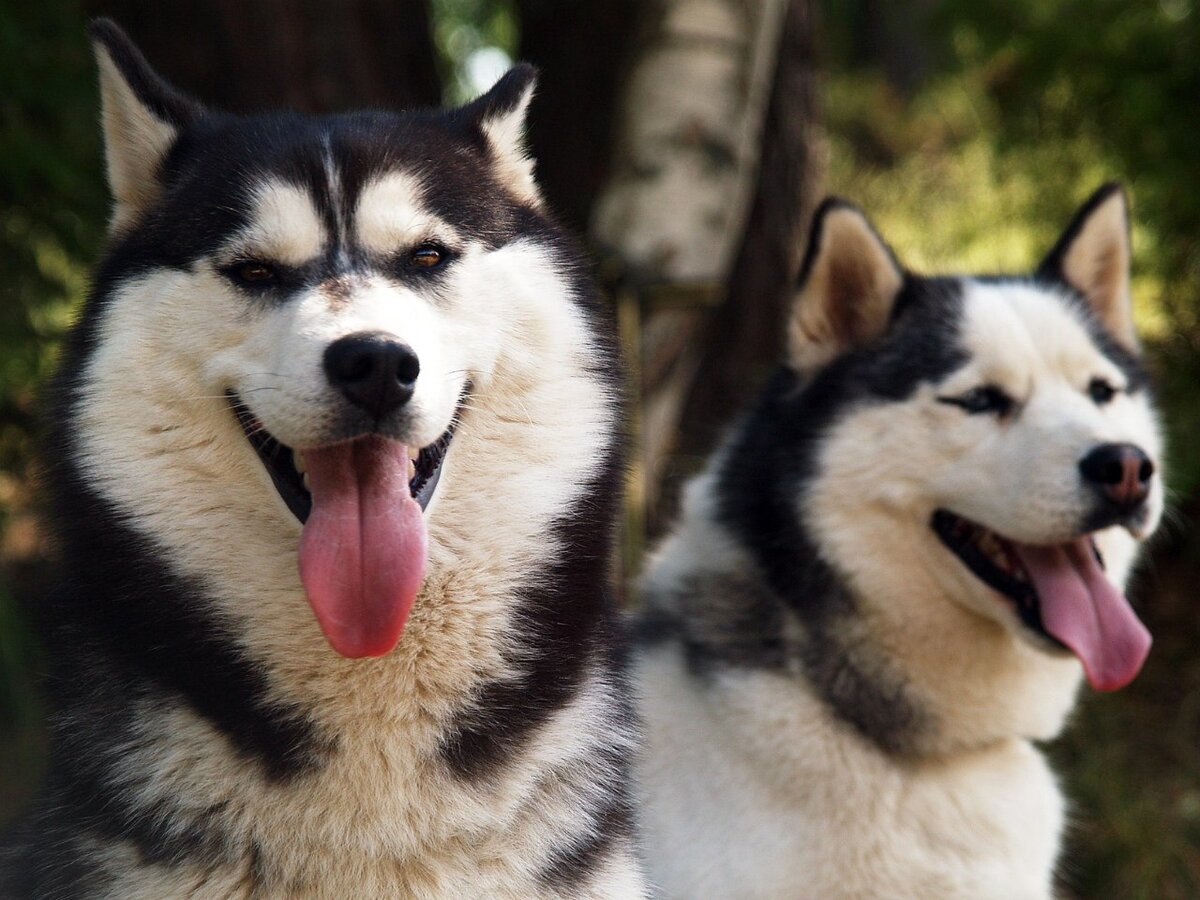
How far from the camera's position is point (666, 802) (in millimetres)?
3258

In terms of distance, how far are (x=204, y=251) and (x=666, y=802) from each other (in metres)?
1.82

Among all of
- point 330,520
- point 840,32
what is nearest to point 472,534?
point 330,520

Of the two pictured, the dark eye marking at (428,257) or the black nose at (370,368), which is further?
the dark eye marking at (428,257)

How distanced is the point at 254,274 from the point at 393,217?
254 mm

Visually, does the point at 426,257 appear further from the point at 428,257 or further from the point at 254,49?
the point at 254,49

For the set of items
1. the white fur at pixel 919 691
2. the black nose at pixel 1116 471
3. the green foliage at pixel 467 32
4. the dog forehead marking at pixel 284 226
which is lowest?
the green foliage at pixel 467 32

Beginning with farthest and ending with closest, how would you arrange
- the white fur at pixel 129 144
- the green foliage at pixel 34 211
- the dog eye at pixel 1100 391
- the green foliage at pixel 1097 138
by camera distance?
the green foliage at pixel 1097 138 < the green foliage at pixel 34 211 < the dog eye at pixel 1100 391 < the white fur at pixel 129 144

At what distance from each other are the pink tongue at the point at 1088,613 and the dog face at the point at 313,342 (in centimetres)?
148

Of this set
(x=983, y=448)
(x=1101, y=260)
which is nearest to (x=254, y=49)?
(x=1101, y=260)

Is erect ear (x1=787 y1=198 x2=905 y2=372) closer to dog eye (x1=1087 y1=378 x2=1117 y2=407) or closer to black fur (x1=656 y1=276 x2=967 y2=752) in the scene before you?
black fur (x1=656 y1=276 x2=967 y2=752)

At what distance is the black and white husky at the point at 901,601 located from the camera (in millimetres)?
3121

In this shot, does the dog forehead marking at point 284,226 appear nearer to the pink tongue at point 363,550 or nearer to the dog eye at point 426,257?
the dog eye at point 426,257

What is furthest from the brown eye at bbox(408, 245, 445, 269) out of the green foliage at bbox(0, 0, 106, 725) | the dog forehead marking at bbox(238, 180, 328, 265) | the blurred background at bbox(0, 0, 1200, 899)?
the green foliage at bbox(0, 0, 106, 725)

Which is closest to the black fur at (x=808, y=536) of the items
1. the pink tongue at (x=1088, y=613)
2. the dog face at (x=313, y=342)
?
the pink tongue at (x=1088, y=613)
